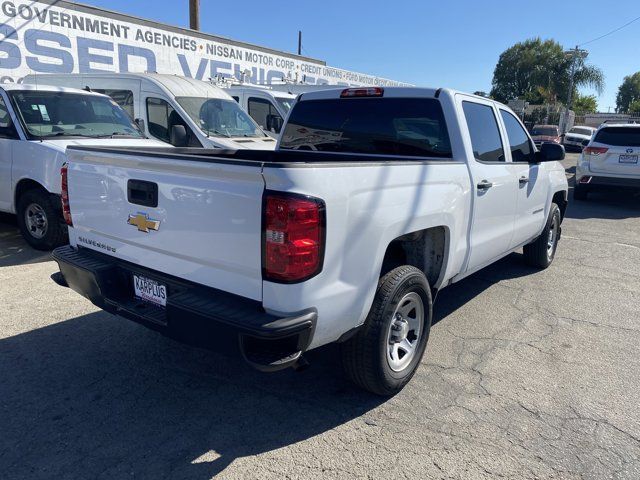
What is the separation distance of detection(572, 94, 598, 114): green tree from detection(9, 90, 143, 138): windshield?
6311cm

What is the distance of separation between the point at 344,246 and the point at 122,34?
45.7 feet

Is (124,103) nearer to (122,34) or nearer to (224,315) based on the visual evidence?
(122,34)

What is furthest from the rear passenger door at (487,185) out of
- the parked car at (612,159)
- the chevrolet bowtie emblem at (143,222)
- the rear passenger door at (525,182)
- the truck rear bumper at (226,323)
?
the parked car at (612,159)

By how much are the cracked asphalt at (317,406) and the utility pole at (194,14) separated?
15.2 m

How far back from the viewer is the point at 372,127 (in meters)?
4.09

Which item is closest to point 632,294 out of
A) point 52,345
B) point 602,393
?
point 602,393

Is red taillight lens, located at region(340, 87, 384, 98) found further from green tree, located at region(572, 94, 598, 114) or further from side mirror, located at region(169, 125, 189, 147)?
green tree, located at region(572, 94, 598, 114)

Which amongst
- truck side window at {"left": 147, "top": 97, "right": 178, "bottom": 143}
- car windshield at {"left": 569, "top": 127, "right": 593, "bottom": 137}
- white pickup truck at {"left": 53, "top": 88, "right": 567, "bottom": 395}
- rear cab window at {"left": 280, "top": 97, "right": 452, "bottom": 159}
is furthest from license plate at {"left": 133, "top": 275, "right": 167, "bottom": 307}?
car windshield at {"left": 569, "top": 127, "right": 593, "bottom": 137}

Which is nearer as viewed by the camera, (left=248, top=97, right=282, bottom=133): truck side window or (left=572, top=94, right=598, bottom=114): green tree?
(left=248, top=97, right=282, bottom=133): truck side window

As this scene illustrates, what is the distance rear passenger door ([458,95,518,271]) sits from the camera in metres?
3.93

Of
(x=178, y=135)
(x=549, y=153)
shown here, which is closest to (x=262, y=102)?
(x=178, y=135)

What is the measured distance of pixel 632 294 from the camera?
5434mm

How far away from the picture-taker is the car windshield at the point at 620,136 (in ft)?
35.0

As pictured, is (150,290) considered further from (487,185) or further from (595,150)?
(595,150)
